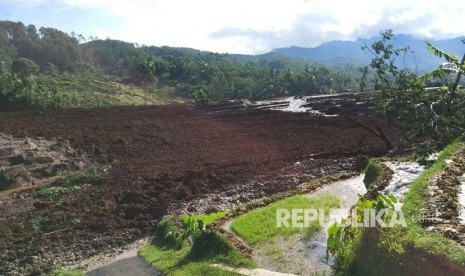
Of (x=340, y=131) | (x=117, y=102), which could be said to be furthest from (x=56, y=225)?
(x=117, y=102)

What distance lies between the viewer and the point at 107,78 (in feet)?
363

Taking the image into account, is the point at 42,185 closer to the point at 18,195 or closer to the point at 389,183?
the point at 18,195

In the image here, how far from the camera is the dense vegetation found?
59.4 meters

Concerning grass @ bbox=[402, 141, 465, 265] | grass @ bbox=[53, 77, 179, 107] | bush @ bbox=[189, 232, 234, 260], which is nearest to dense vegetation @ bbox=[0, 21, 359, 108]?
grass @ bbox=[53, 77, 179, 107]

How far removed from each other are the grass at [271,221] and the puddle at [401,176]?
2.55 m

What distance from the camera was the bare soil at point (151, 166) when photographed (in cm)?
1975

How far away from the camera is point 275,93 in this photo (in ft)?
327

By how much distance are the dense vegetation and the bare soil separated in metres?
13.0

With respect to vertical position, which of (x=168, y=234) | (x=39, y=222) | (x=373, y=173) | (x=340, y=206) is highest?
(x=373, y=173)

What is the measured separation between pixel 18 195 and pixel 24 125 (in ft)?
47.6

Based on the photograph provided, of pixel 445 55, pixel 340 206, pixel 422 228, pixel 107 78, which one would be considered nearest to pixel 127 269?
pixel 340 206

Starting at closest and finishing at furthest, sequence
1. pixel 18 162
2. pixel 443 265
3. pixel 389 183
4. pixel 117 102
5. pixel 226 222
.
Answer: pixel 443 265, pixel 389 183, pixel 226 222, pixel 18 162, pixel 117 102

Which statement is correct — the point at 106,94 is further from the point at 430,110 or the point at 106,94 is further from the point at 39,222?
the point at 430,110

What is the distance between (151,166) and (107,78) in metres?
86.8
